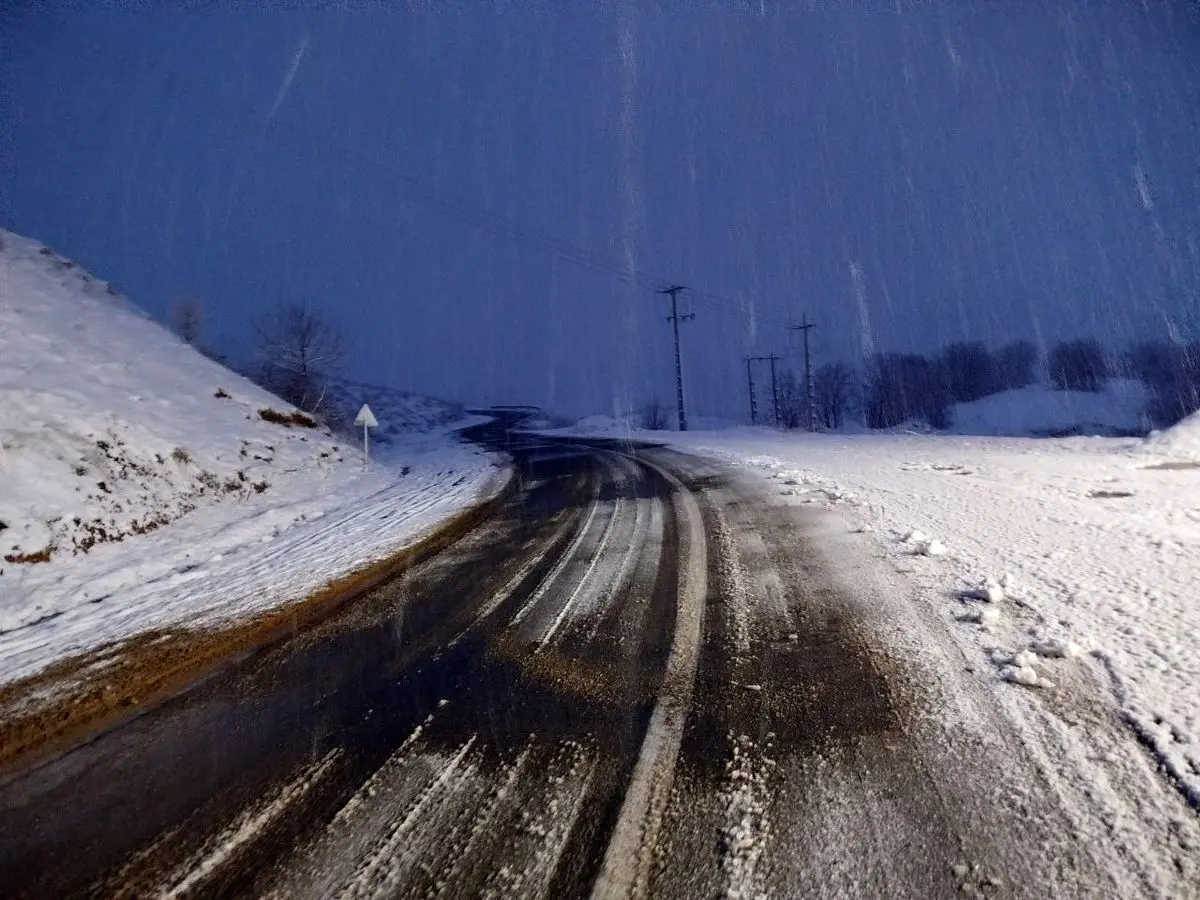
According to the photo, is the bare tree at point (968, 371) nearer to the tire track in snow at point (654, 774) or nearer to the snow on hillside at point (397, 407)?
the snow on hillside at point (397, 407)

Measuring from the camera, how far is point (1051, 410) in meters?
64.9

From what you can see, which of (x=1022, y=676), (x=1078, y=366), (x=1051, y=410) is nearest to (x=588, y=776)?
(x=1022, y=676)

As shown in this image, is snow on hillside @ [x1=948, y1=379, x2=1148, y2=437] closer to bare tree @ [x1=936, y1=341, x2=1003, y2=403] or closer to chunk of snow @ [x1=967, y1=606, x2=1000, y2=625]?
bare tree @ [x1=936, y1=341, x2=1003, y2=403]

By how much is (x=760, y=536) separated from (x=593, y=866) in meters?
5.28

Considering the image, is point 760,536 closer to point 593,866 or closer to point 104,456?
point 593,866

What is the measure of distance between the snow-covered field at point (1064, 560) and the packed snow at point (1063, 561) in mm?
12

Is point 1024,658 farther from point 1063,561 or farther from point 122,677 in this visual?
point 122,677

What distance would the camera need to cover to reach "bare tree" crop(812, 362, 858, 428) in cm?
8631

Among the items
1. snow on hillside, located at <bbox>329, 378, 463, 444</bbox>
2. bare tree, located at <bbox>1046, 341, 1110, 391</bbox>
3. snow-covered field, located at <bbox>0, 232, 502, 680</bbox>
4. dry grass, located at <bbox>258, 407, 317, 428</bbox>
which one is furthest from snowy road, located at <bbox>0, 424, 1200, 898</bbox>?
bare tree, located at <bbox>1046, 341, 1110, 391</bbox>

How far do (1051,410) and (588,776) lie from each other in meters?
82.3

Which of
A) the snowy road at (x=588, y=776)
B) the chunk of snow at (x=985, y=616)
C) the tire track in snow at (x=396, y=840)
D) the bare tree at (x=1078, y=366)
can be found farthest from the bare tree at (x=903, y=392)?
the tire track in snow at (x=396, y=840)

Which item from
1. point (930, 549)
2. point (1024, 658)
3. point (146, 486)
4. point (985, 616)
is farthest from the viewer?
point (146, 486)

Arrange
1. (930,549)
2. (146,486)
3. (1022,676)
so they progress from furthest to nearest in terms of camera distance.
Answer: (146,486) < (930,549) < (1022,676)

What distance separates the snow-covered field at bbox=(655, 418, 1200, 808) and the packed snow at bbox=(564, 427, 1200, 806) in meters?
0.01
